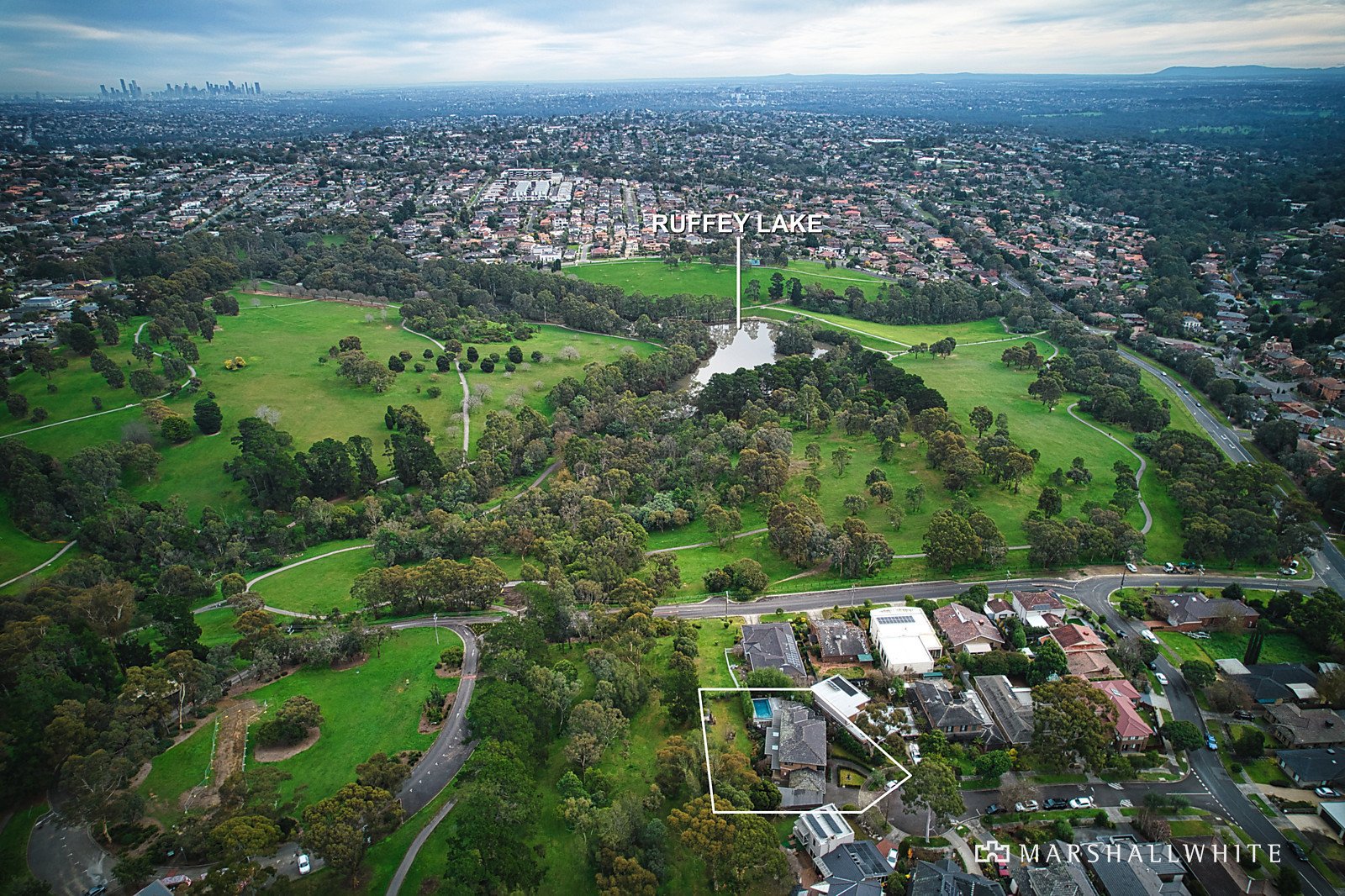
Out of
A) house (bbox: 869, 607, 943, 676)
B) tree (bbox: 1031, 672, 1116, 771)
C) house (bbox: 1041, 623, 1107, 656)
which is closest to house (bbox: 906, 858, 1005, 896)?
tree (bbox: 1031, 672, 1116, 771)

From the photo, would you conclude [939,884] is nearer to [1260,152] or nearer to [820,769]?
[820,769]

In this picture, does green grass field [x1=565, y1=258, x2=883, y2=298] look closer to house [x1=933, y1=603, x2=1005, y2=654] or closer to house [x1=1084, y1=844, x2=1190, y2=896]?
house [x1=933, y1=603, x2=1005, y2=654]

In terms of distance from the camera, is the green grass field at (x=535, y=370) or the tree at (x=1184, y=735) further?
the green grass field at (x=535, y=370)

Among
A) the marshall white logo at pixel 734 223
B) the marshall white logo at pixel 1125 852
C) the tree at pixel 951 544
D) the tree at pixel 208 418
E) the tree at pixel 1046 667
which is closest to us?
the marshall white logo at pixel 1125 852

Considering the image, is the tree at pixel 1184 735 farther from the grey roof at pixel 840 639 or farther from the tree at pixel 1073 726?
the grey roof at pixel 840 639

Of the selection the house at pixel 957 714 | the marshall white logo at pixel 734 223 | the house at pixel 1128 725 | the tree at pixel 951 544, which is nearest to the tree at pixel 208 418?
the tree at pixel 951 544

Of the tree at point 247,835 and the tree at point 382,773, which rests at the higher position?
the tree at point 247,835

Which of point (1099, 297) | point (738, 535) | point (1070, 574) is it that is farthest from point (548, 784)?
point (1099, 297)
